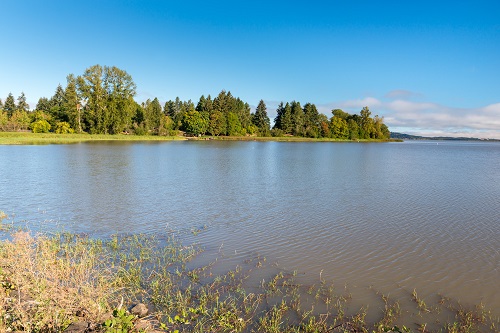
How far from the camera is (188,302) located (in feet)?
21.6

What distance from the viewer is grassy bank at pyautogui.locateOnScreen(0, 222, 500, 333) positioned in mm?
4883

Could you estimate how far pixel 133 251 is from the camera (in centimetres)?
958

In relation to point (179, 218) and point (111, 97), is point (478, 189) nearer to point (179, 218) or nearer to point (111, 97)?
point (179, 218)

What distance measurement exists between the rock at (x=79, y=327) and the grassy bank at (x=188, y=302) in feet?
0.37

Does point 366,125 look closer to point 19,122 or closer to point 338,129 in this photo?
point 338,129

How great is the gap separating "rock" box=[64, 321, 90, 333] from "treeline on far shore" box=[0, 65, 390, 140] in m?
98.0

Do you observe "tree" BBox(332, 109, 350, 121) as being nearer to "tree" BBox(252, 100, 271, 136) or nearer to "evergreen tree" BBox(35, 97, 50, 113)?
"tree" BBox(252, 100, 271, 136)

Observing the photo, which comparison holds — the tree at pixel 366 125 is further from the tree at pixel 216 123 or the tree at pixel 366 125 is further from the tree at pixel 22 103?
the tree at pixel 22 103

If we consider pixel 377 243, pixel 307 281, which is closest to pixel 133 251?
pixel 307 281

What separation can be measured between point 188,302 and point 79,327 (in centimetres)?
241

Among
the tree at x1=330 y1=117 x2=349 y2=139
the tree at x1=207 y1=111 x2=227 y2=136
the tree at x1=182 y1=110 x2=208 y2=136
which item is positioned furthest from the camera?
the tree at x1=330 y1=117 x2=349 y2=139

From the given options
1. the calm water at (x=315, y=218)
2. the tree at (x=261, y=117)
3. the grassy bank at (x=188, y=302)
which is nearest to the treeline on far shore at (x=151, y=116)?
the tree at (x=261, y=117)

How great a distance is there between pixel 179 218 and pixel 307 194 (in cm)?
865

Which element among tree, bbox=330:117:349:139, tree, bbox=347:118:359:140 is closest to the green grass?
tree, bbox=330:117:349:139
